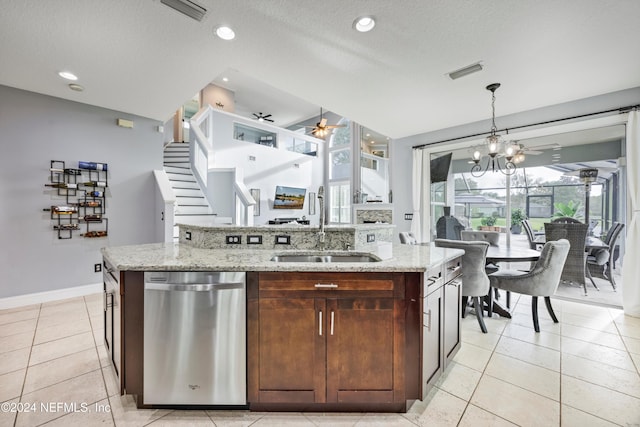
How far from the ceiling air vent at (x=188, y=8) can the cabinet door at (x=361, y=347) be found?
7.53ft

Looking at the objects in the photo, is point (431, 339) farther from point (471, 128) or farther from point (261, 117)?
point (261, 117)

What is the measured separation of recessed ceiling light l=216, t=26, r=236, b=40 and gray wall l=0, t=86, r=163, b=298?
269 centimetres

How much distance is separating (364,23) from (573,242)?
3933 millimetres

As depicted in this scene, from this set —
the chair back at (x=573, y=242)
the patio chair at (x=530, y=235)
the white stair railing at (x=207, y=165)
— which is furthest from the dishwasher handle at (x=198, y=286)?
the patio chair at (x=530, y=235)

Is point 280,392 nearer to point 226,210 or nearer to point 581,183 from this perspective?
point 226,210

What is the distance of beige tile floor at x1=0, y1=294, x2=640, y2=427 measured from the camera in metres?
1.59

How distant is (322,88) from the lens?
134 inches

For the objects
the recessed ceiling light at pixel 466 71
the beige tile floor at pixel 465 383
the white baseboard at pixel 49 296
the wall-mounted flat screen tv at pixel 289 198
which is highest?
the recessed ceiling light at pixel 466 71

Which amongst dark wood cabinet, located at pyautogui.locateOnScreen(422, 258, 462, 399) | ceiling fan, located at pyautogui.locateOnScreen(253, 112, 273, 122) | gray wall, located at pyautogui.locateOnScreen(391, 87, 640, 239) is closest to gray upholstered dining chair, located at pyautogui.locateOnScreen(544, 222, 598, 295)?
gray wall, located at pyautogui.locateOnScreen(391, 87, 640, 239)

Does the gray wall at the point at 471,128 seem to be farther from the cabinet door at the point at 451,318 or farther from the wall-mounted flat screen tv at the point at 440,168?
the cabinet door at the point at 451,318

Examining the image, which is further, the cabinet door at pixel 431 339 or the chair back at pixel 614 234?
the chair back at pixel 614 234

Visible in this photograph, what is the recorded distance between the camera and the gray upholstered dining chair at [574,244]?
368 cm

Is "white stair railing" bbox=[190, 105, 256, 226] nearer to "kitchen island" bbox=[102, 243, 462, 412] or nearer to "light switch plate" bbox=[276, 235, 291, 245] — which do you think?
"light switch plate" bbox=[276, 235, 291, 245]

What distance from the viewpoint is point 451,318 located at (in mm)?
2021
